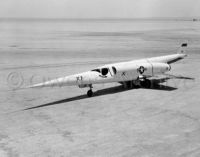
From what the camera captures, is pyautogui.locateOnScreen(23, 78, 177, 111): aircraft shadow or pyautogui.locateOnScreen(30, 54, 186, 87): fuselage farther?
pyautogui.locateOnScreen(23, 78, 177, 111): aircraft shadow

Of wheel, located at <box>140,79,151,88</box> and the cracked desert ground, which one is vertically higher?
A: wheel, located at <box>140,79,151,88</box>

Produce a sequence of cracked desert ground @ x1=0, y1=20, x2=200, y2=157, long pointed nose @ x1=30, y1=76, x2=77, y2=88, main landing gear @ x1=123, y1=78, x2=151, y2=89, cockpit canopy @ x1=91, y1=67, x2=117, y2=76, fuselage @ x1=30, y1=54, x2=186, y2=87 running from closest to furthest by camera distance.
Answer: cracked desert ground @ x1=0, y1=20, x2=200, y2=157 → long pointed nose @ x1=30, y1=76, x2=77, y2=88 → fuselage @ x1=30, y1=54, x2=186, y2=87 → cockpit canopy @ x1=91, y1=67, x2=117, y2=76 → main landing gear @ x1=123, y1=78, x2=151, y2=89

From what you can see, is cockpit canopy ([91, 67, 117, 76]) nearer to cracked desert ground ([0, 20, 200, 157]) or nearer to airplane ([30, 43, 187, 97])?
airplane ([30, 43, 187, 97])

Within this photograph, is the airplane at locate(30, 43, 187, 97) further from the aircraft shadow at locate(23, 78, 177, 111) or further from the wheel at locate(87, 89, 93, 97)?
the aircraft shadow at locate(23, 78, 177, 111)

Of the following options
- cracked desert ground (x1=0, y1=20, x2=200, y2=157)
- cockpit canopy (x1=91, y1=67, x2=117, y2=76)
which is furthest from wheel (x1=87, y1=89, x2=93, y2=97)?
cockpit canopy (x1=91, y1=67, x2=117, y2=76)

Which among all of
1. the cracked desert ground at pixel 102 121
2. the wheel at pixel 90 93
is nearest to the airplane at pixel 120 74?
the wheel at pixel 90 93

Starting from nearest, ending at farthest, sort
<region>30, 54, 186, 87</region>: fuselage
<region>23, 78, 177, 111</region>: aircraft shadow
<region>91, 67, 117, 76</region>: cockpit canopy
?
<region>30, 54, 186, 87</region>: fuselage
<region>23, 78, 177, 111</region>: aircraft shadow
<region>91, 67, 117, 76</region>: cockpit canopy

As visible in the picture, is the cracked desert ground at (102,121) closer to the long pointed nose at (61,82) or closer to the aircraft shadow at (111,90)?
the aircraft shadow at (111,90)

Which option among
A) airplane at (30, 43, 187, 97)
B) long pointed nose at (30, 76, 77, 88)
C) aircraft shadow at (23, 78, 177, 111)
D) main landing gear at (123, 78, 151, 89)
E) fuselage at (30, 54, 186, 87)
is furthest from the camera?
main landing gear at (123, 78, 151, 89)

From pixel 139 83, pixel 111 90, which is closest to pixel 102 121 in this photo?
pixel 111 90

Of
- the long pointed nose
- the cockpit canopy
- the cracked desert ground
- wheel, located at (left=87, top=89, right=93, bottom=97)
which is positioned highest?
the cockpit canopy

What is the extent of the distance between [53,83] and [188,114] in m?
9.78

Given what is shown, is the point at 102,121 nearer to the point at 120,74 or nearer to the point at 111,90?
the point at 120,74

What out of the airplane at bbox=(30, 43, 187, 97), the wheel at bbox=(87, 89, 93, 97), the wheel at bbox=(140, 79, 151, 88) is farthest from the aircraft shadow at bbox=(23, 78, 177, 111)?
the airplane at bbox=(30, 43, 187, 97)
